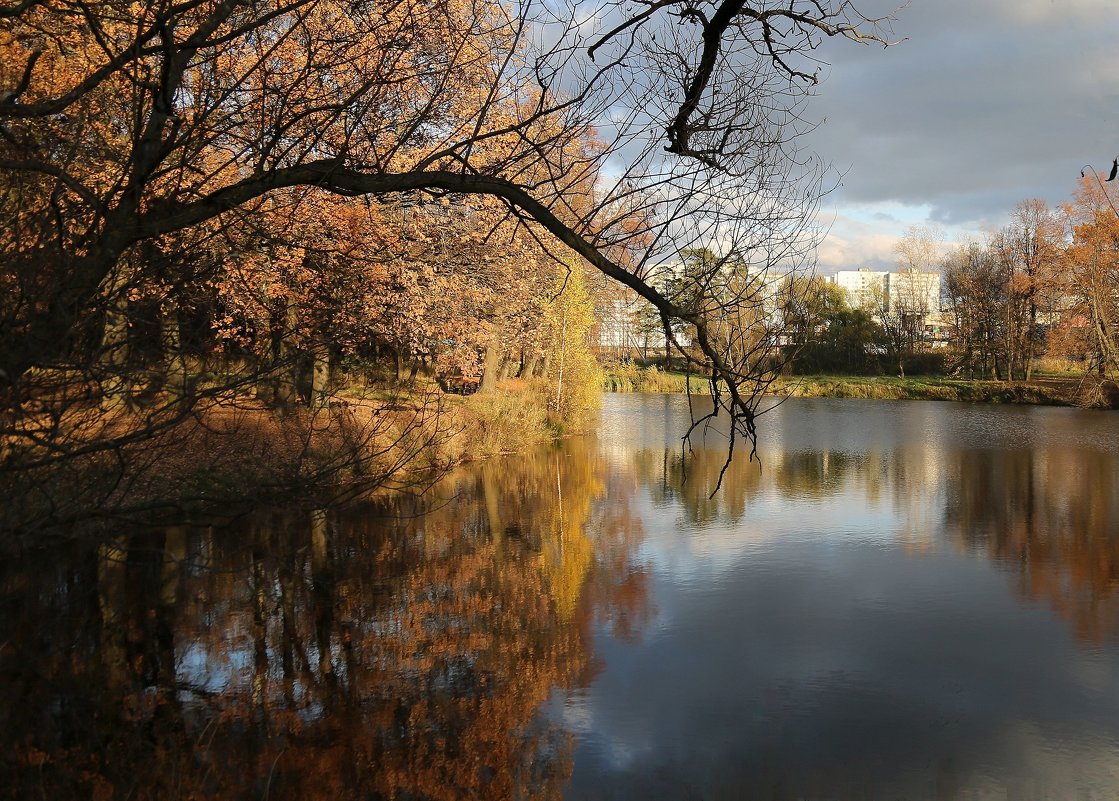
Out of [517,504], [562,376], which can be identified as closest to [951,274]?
[562,376]

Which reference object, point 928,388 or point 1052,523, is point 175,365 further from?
point 928,388

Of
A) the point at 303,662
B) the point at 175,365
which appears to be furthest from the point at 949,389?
the point at 175,365

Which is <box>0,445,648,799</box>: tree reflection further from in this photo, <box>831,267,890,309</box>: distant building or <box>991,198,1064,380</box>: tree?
<box>831,267,890,309</box>: distant building

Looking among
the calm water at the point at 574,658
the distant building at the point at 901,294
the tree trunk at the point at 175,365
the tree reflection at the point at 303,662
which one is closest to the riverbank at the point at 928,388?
the distant building at the point at 901,294

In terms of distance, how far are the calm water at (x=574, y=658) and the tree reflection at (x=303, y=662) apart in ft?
0.09

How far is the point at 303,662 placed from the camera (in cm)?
731

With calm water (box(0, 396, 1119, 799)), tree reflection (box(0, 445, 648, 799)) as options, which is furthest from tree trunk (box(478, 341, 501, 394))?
tree reflection (box(0, 445, 648, 799))

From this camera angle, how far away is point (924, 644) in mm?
8102

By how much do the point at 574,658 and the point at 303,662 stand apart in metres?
2.23

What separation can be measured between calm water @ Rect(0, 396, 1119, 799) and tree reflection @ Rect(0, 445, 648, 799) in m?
0.03

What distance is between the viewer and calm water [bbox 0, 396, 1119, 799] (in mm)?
5613

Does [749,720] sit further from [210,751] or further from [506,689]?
[210,751]

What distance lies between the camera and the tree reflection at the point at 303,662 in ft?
17.7

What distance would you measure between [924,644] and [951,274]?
45.1 m
